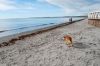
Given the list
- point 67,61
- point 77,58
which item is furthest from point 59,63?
point 77,58

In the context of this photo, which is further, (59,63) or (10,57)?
(10,57)

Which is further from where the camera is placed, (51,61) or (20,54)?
(20,54)

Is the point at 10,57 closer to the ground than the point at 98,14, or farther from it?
closer to the ground

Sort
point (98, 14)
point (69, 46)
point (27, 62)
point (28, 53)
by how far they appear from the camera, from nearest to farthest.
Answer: point (27, 62)
point (28, 53)
point (69, 46)
point (98, 14)

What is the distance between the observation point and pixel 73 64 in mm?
5906

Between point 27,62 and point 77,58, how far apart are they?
6.75ft

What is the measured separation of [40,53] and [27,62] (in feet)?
4.26

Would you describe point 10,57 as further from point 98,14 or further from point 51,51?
point 98,14

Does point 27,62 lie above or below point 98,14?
below

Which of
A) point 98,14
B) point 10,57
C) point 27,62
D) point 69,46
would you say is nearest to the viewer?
point 27,62

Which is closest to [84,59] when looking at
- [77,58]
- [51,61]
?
[77,58]

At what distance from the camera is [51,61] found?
630cm

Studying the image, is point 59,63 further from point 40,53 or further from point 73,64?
point 40,53

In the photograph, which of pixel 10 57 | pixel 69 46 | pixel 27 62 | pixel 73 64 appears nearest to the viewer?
pixel 73 64
